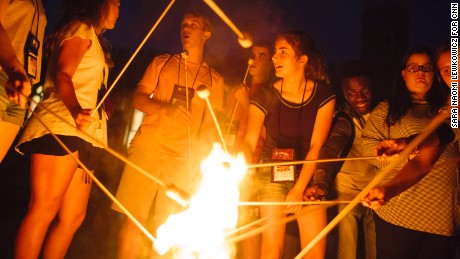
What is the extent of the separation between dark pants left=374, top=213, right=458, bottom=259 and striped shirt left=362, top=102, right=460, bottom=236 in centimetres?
5

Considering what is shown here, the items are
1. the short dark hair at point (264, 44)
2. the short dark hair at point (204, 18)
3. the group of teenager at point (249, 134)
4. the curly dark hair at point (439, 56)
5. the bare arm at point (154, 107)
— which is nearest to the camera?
the group of teenager at point (249, 134)

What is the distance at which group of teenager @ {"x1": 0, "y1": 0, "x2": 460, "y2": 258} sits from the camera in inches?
98.7

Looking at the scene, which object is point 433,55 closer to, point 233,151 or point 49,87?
point 233,151

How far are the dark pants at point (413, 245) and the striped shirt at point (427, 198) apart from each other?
49 mm

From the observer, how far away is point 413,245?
9.27ft

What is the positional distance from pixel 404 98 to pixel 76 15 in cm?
275

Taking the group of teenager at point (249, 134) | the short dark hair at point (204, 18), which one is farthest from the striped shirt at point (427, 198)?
the short dark hair at point (204, 18)

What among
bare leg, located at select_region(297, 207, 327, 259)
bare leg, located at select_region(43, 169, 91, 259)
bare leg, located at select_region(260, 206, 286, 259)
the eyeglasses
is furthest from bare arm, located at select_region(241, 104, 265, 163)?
bare leg, located at select_region(43, 169, 91, 259)

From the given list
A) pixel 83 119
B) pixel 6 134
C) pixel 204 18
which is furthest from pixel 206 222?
pixel 204 18

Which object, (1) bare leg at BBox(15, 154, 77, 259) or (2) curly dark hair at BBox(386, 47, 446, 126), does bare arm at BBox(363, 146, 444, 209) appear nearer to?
(2) curly dark hair at BBox(386, 47, 446, 126)

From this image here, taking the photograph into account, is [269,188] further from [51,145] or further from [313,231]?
[51,145]

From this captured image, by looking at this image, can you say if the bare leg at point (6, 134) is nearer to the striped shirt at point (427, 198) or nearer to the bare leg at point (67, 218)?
the bare leg at point (67, 218)

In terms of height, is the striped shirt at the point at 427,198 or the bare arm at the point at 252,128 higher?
the bare arm at the point at 252,128

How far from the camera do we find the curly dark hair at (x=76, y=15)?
2.70 meters
